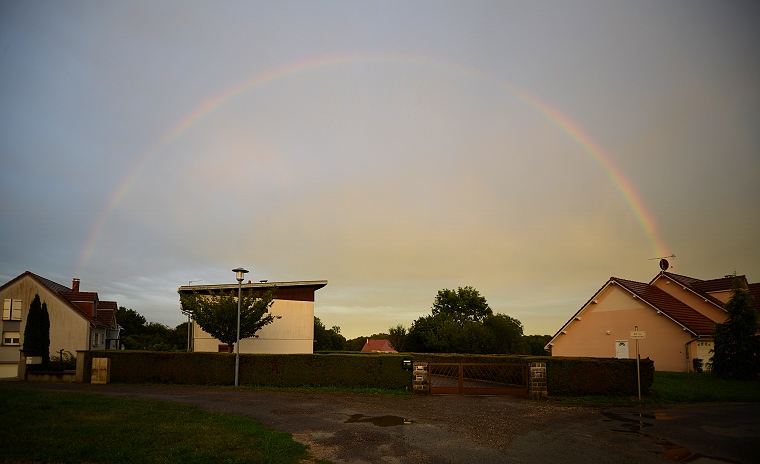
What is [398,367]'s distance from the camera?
82.1 feet

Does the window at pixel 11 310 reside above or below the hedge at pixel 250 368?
above

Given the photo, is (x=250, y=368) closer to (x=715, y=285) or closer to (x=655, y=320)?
(x=655, y=320)

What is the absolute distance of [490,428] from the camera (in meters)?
14.4

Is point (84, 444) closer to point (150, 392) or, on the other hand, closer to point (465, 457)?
point (465, 457)

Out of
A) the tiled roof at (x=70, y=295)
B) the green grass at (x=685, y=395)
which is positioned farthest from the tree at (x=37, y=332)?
the green grass at (x=685, y=395)

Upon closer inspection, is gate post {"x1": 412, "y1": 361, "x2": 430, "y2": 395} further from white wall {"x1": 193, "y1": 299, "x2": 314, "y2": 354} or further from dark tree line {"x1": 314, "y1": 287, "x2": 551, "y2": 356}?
dark tree line {"x1": 314, "y1": 287, "x2": 551, "y2": 356}

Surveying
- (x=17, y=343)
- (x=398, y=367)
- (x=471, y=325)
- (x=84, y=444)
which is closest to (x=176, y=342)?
(x=17, y=343)

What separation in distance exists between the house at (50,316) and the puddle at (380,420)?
42.4 m

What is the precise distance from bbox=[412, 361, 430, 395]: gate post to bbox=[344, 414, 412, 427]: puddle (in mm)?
7099

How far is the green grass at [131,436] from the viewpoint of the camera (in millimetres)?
9289

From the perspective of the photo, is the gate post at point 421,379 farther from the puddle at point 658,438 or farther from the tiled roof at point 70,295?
the tiled roof at point 70,295

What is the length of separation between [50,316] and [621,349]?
5194 centimetres

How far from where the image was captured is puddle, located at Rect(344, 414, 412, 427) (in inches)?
590

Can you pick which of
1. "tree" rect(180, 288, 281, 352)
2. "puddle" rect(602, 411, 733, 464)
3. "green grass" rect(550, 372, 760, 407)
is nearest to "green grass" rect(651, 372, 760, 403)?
"green grass" rect(550, 372, 760, 407)
